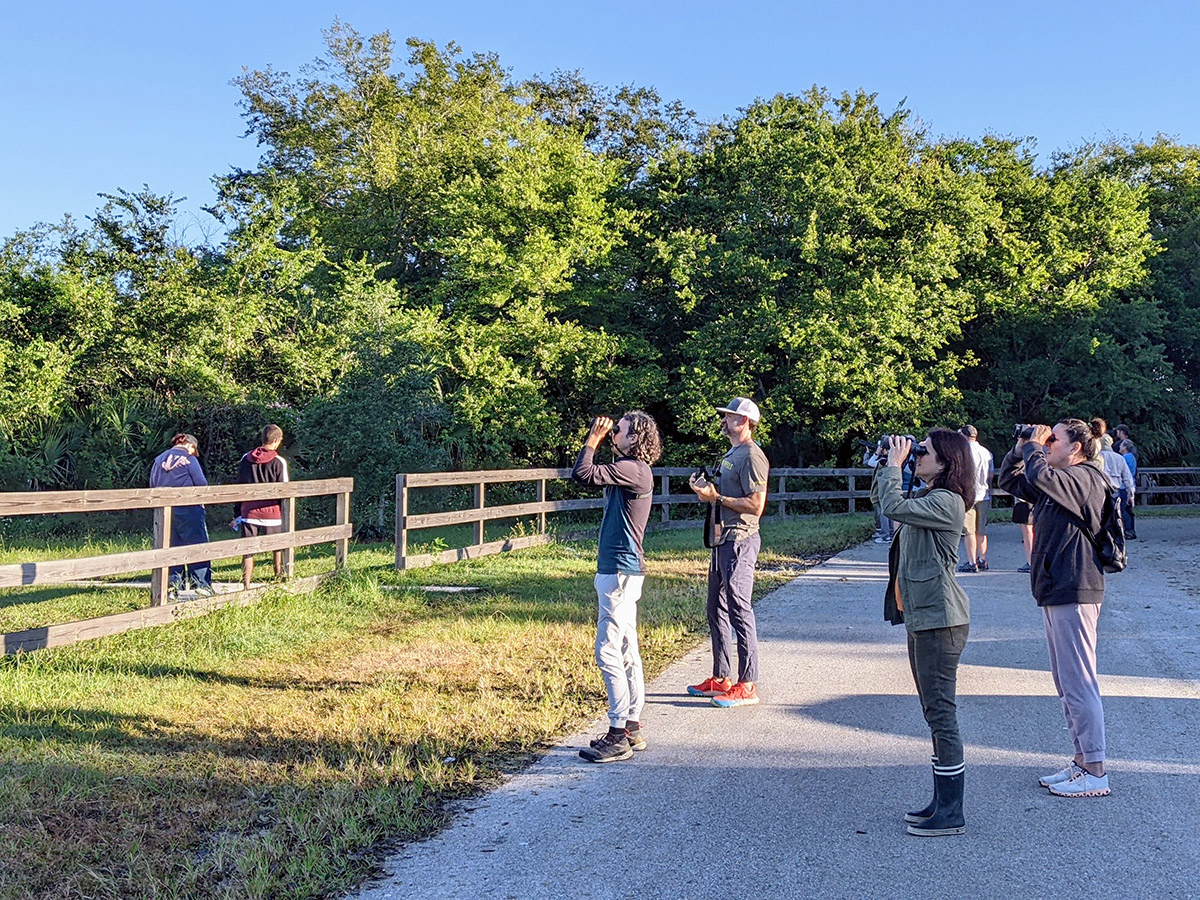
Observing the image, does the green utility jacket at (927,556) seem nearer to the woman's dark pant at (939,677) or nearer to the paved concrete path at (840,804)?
the woman's dark pant at (939,677)

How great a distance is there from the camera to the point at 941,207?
25.9m

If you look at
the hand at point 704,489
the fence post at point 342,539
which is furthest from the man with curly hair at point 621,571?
the fence post at point 342,539

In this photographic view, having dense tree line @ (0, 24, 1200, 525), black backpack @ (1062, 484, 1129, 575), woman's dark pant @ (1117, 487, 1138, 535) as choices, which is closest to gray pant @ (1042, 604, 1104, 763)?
black backpack @ (1062, 484, 1129, 575)

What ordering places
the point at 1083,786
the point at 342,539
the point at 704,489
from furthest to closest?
the point at 342,539, the point at 704,489, the point at 1083,786

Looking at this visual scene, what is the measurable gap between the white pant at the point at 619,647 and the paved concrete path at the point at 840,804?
28cm

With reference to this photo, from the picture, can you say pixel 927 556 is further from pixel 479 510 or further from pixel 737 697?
pixel 479 510

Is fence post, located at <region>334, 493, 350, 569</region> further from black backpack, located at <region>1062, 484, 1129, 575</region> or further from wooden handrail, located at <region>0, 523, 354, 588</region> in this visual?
black backpack, located at <region>1062, 484, 1129, 575</region>

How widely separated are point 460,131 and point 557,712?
27911 mm

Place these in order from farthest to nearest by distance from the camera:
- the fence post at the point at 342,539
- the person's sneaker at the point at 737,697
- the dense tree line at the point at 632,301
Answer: the dense tree line at the point at 632,301 < the fence post at the point at 342,539 < the person's sneaker at the point at 737,697

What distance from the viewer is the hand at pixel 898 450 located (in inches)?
187

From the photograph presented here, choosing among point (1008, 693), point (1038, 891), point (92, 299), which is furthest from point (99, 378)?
point (1038, 891)

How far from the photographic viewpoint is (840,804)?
4.65 m

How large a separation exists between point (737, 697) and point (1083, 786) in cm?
220

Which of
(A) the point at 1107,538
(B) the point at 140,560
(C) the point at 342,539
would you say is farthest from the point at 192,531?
(A) the point at 1107,538
